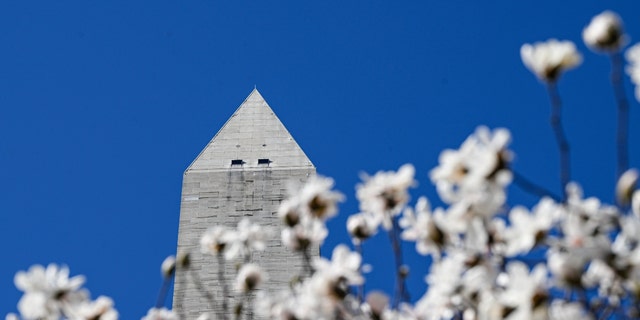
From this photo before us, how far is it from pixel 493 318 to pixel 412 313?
51 centimetres

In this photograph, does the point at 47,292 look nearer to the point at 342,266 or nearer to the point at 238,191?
the point at 342,266

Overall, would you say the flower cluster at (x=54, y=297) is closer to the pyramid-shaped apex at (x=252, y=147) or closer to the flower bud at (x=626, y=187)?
the flower bud at (x=626, y=187)

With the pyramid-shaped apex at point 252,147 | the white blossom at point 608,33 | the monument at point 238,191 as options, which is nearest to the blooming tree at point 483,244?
the white blossom at point 608,33

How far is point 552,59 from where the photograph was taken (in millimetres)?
1374

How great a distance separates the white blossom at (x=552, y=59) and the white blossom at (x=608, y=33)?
0.04 metres

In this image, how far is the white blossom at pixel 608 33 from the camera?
1374 mm

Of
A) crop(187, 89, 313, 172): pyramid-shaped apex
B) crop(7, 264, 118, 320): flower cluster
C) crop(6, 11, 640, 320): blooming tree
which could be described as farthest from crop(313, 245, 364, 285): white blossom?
crop(187, 89, 313, 172): pyramid-shaped apex

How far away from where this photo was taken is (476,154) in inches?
51.4

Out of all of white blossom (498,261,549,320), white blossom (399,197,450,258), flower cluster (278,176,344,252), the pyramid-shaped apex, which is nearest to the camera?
white blossom (498,261,549,320)

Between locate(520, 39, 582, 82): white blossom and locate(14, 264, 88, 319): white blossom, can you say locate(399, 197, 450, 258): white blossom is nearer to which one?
locate(520, 39, 582, 82): white blossom

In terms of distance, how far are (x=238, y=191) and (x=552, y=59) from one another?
36.0 ft

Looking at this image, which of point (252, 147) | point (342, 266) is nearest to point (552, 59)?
point (342, 266)

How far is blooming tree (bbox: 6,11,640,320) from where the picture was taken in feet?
4.17

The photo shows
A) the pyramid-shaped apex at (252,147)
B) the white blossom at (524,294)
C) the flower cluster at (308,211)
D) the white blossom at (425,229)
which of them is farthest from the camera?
the pyramid-shaped apex at (252,147)
